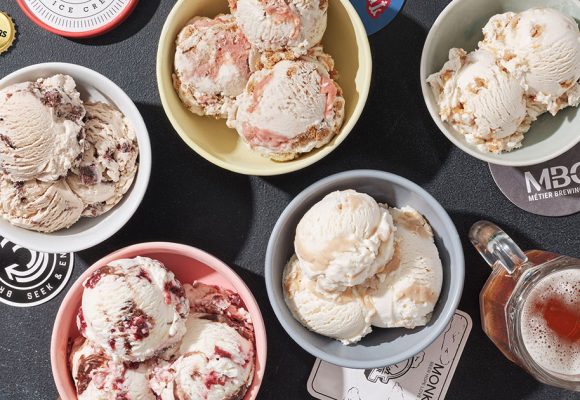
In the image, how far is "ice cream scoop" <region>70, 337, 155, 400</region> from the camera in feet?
3.81

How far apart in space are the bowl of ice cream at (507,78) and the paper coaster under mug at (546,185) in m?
0.11

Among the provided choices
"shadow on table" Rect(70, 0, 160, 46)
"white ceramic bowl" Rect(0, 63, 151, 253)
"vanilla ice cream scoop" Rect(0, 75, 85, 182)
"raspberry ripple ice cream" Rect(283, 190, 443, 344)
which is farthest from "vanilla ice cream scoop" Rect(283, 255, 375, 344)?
"shadow on table" Rect(70, 0, 160, 46)

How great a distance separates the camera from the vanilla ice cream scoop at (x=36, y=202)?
114 cm

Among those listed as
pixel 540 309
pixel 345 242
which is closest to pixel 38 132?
pixel 345 242

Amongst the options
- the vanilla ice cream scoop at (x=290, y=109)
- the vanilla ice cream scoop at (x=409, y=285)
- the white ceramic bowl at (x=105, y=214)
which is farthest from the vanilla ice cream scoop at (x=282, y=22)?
the vanilla ice cream scoop at (x=409, y=285)

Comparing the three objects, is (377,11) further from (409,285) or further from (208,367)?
(208,367)

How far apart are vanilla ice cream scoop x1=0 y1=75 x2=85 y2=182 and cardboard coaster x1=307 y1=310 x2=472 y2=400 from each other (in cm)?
62

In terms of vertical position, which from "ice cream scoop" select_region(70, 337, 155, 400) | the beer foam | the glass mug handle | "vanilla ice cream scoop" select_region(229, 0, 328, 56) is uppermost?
"vanilla ice cream scoop" select_region(229, 0, 328, 56)

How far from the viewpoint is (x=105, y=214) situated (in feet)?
4.01

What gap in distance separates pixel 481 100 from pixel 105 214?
71cm

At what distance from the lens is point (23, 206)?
114 centimetres

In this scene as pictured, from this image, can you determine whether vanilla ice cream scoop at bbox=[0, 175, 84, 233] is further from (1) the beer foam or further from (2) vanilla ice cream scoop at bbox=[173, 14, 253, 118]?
(1) the beer foam

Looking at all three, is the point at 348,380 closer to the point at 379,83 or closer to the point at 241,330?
the point at 241,330

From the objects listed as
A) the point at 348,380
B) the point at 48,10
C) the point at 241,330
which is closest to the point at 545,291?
the point at 348,380
